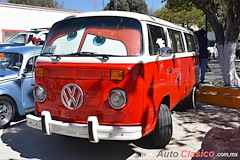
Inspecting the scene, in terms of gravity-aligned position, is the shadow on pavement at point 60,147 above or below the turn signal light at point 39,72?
below

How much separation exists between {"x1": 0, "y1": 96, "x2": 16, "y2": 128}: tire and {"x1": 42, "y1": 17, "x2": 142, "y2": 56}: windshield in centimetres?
174

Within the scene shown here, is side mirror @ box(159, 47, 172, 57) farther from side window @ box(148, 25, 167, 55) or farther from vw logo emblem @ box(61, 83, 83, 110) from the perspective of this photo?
vw logo emblem @ box(61, 83, 83, 110)

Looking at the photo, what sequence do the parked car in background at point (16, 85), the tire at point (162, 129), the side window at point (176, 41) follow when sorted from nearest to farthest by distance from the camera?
the tire at point (162, 129) < the side window at point (176, 41) < the parked car in background at point (16, 85)

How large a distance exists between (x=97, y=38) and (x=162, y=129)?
1694mm

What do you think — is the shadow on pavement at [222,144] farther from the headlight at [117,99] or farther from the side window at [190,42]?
the side window at [190,42]

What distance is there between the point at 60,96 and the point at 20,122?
2.65m

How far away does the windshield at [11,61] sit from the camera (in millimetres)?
5691

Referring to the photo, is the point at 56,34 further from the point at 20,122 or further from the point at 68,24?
the point at 20,122

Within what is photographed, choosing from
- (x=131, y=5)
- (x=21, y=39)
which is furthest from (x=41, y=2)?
(x=21, y=39)

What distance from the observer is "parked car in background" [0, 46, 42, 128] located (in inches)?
205

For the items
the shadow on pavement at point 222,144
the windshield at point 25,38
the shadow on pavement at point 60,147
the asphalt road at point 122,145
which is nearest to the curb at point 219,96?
the asphalt road at point 122,145

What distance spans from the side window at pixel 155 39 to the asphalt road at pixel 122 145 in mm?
1633

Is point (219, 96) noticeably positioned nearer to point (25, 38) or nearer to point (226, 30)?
point (226, 30)

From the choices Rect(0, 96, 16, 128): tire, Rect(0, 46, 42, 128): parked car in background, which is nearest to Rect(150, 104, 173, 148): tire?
Rect(0, 46, 42, 128): parked car in background
